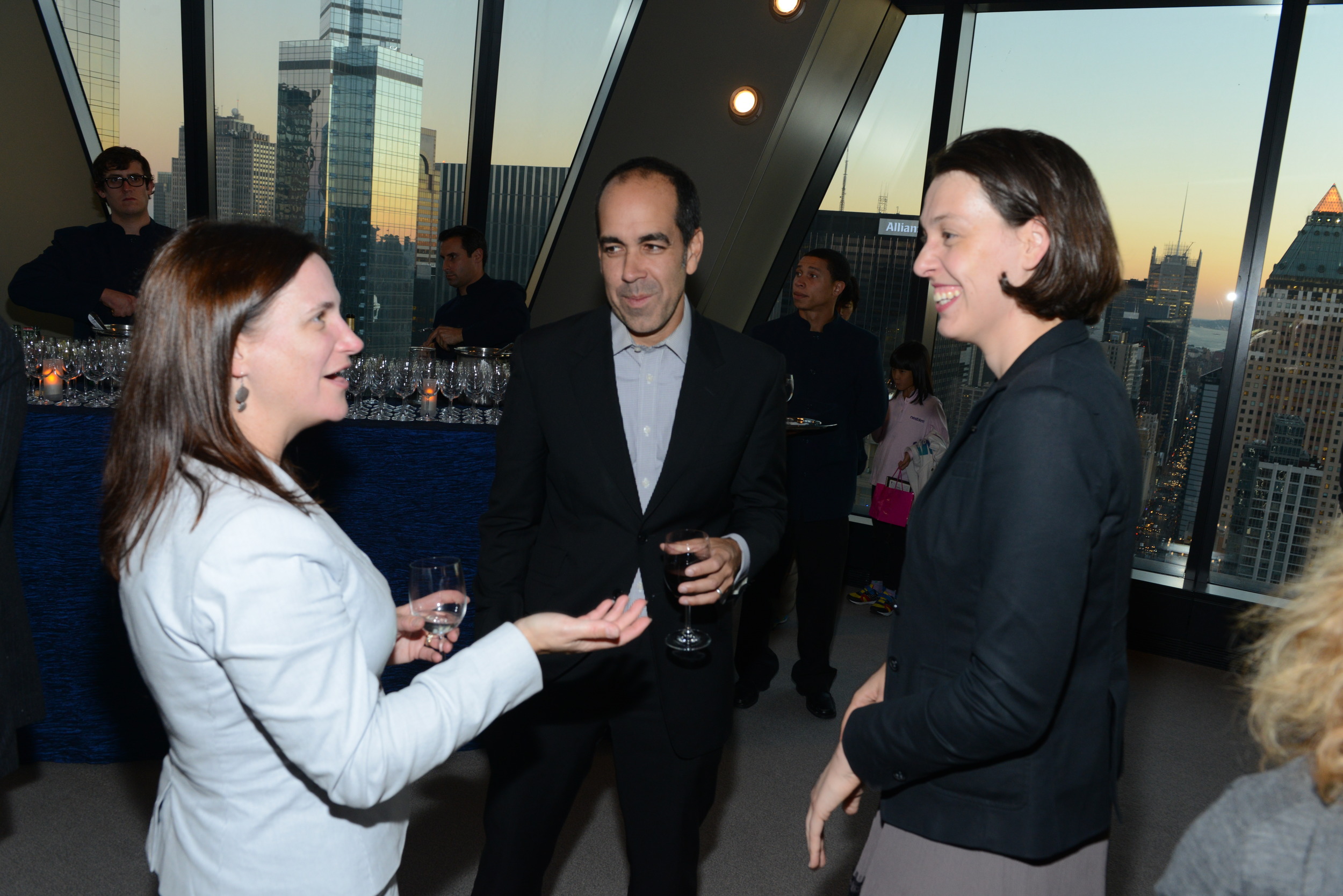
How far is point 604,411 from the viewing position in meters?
1.92

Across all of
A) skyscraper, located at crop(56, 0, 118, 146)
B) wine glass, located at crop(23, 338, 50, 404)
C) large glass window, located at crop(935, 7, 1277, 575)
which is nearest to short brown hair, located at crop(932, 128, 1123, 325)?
wine glass, located at crop(23, 338, 50, 404)

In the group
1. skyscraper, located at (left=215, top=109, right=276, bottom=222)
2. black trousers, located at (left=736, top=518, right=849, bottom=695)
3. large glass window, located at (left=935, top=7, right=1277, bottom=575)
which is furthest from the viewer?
skyscraper, located at (left=215, top=109, right=276, bottom=222)

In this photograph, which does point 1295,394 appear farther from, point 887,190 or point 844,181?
point 844,181

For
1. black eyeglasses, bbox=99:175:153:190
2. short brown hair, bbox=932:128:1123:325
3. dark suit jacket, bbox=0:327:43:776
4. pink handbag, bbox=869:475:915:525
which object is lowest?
pink handbag, bbox=869:475:915:525

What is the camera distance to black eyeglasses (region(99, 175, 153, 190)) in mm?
4301

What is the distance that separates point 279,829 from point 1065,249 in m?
1.24

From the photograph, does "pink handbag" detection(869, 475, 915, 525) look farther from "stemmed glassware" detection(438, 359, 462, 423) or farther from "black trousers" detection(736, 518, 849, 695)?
"stemmed glassware" detection(438, 359, 462, 423)

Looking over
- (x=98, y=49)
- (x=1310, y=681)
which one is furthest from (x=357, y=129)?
(x=1310, y=681)

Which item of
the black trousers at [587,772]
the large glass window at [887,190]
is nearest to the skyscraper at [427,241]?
the large glass window at [887,190]

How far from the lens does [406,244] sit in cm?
623

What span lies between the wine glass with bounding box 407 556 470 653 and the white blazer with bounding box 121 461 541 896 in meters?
0.20

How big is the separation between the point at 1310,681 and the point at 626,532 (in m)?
1.29

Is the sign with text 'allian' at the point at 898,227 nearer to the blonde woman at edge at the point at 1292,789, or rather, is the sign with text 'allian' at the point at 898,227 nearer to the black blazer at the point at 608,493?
the black blazer at the point at 608,493

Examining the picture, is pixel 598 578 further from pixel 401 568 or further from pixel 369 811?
pixel 401 568
